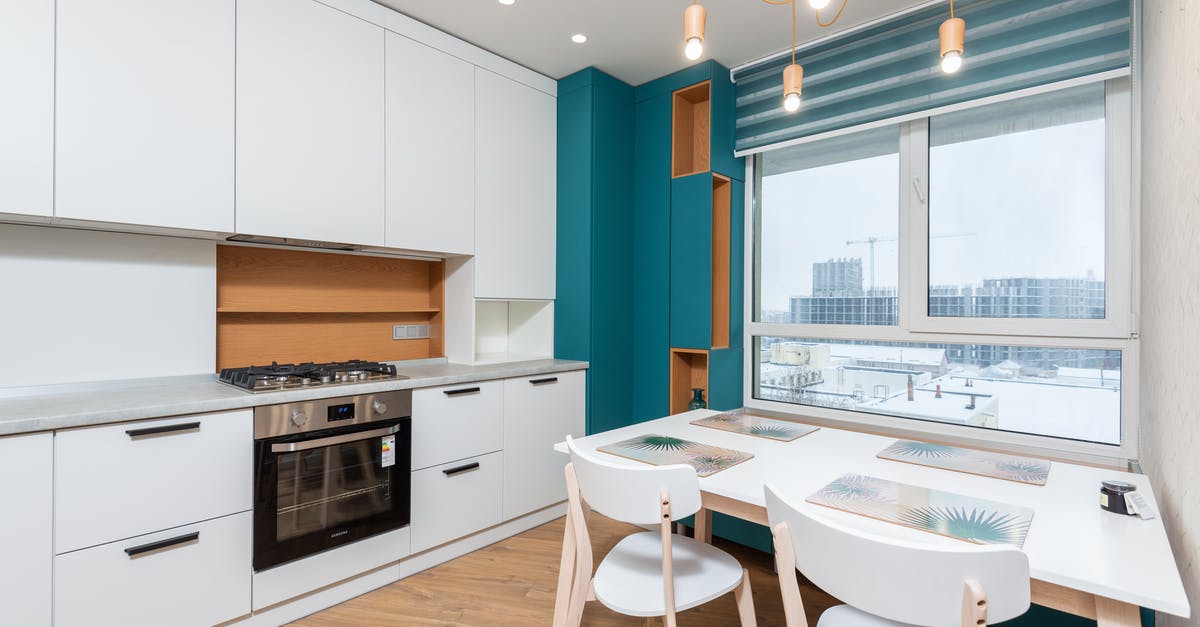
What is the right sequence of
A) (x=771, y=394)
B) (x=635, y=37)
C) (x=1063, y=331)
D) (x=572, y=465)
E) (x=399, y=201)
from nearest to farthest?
(x=572, y=465) < (x=1063, y=331) < (x=399, y=201) < (x=635, y=37) < (x=771, y=394)

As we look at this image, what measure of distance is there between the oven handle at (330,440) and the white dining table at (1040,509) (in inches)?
36.5

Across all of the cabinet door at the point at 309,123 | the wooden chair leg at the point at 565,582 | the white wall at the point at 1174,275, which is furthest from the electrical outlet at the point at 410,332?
the white wall at the point at 1174,275

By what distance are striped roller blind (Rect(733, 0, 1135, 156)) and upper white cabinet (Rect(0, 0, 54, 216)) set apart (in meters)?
2.98

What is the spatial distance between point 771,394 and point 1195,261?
7.17 ft

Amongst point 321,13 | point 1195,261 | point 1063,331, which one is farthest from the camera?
point 321,13

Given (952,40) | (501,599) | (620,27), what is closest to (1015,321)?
(952,40)

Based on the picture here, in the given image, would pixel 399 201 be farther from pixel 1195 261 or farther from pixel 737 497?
pixel 1195 261

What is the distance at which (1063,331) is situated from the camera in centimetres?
220

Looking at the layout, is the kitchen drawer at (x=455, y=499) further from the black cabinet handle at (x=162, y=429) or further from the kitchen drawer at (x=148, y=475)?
the black cabinet handle at (x=162, y=429)

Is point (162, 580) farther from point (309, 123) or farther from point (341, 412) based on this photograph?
point (309, 123)

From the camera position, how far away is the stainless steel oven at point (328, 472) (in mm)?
1965

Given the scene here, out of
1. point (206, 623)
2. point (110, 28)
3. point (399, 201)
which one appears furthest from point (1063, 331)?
point (110, 28)

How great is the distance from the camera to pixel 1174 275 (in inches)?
52.7

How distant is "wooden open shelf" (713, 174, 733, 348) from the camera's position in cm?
322
